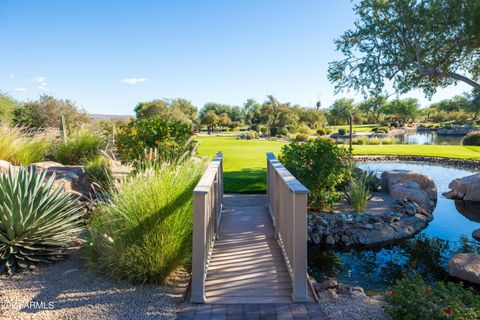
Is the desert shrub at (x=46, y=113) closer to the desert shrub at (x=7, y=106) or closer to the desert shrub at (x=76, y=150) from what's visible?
the desert shrub at (x=7, y=106)

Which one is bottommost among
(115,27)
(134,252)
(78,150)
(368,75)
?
(134,252)

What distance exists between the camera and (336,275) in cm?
520

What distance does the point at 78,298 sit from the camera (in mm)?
3279

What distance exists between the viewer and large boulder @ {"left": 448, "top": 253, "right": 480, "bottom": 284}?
4867mm

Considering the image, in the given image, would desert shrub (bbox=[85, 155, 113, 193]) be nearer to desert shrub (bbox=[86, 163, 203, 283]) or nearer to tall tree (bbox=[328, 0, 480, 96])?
desert shrub (bbox=[86, 163, 203, 283])

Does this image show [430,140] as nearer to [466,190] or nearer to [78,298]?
[466,190]

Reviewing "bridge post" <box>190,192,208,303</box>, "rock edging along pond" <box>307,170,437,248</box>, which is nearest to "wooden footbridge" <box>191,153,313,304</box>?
"bridge post" <box>190,192,208,303</box>

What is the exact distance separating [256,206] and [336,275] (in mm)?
2538

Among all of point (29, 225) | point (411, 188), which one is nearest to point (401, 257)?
point (411, 188)

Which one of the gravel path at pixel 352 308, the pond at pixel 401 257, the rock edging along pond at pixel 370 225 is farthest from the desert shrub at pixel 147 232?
the rock edging along pond at pixel 370 225

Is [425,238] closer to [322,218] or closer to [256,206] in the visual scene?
[322,218]

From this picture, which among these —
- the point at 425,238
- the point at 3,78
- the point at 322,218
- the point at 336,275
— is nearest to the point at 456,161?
the point at 425,238

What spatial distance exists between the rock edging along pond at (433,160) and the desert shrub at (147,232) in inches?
624

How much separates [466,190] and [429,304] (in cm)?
934
